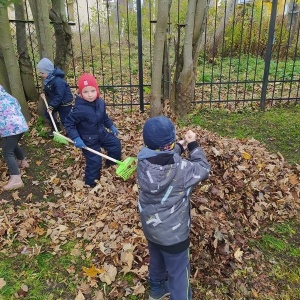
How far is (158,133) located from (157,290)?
1256mm

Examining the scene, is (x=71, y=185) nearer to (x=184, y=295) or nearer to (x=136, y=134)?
(x=136, y=134)

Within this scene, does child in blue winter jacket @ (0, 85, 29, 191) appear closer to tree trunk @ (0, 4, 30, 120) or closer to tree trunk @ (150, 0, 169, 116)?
tree trunk @ (0, 4, 30, 120)

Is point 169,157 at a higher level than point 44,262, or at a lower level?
higher

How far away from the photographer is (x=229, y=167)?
3998 mm

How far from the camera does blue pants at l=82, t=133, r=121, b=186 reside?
13.2 ft

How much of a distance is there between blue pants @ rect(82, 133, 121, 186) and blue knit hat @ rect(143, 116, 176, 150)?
6.17 ft

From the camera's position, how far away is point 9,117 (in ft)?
12.8

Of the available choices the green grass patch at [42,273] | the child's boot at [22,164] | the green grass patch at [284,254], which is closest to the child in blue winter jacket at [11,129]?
the child's boot at [22,164]

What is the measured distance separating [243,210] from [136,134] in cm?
230

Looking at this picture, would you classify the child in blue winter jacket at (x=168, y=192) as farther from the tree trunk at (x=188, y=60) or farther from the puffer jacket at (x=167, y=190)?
the tree trunk at (x=188, y=60)

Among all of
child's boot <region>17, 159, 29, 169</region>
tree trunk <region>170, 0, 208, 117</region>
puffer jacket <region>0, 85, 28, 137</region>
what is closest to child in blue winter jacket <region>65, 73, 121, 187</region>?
puffer jacket <region>0, 85, 28, 137</region>

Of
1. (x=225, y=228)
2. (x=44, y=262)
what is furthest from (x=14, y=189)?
(x=225, y=228)

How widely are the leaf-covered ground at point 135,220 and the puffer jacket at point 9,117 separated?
2.26 ft

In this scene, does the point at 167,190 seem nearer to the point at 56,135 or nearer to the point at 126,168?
the point at 126,168
